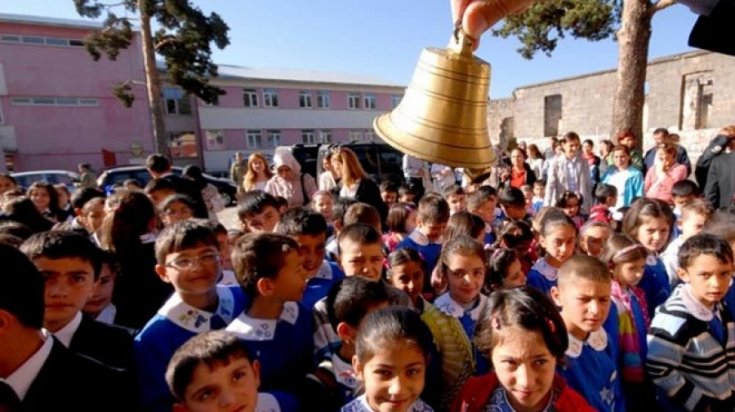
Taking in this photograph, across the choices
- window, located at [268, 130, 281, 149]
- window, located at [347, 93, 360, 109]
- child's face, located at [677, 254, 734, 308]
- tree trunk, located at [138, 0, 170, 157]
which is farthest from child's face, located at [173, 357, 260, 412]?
window, located at [347, 93, 360, 109]

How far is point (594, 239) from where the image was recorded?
3.09 m

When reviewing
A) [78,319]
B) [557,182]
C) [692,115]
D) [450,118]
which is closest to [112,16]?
[557,182]

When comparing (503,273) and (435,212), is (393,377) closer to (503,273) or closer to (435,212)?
(503,273)

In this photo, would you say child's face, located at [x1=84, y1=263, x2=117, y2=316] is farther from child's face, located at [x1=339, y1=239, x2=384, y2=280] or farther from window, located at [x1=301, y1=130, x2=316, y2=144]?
window, located at [x1=301, y1=130, x2=316, y2=144]

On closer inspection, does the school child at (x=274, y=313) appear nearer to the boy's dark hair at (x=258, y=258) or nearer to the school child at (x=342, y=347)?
the boy's dark hair at (x=258, y=258)

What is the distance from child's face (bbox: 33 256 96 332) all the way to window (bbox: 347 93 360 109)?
2835 cm

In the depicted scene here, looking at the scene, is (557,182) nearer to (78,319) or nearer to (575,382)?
(575,382)

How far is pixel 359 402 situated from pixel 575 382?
0.89 m

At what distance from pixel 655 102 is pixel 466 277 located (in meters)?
16.3

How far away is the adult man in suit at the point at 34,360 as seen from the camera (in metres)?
1.21

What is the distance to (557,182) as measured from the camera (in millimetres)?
5434

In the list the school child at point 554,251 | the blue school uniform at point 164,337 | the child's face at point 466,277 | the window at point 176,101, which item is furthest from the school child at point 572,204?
the window at point 176,101

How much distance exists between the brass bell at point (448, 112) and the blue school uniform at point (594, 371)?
1213 mm

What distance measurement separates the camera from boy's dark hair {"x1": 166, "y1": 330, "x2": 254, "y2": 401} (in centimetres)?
136
